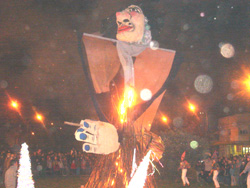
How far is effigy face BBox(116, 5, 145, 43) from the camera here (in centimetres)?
563

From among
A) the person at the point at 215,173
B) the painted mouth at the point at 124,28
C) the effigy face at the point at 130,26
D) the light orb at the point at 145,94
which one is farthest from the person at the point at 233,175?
the painted mouth at the point at 124,28

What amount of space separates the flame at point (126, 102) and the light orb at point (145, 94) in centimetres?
19

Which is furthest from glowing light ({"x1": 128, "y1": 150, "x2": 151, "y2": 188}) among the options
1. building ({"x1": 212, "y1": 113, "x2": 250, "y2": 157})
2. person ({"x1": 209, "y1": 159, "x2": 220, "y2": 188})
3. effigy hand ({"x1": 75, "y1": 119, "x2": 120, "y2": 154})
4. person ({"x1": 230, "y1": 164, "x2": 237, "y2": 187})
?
building ({"x1": 212, "y1": 113, "x2": 250, "y2": 157})

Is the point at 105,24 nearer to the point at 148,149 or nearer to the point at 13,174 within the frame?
the point at 148,149

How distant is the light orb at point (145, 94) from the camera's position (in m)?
5.67

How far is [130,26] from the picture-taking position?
223 inches

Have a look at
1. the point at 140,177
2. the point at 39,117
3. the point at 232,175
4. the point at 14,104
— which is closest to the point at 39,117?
the point at 39,117

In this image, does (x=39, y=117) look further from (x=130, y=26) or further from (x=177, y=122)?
(x=130, y=26)

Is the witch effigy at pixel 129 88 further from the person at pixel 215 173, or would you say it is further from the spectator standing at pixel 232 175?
the spectator standing at pixel 232 175

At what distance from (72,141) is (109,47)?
78.5 ft

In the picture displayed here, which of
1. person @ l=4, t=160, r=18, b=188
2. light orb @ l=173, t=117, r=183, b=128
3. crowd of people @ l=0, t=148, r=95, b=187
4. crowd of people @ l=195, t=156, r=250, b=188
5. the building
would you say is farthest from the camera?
the building

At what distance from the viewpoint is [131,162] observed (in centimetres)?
525

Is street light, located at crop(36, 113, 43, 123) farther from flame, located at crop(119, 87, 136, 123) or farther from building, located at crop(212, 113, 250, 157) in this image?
flame, located at crop(119, 87, 136, 123)

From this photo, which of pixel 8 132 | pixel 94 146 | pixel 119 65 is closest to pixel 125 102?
pixel 119 65
